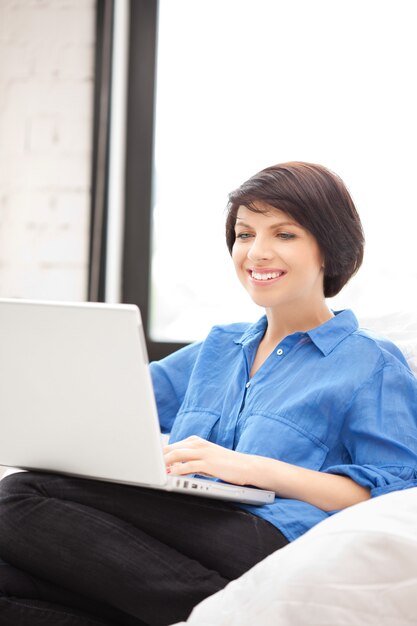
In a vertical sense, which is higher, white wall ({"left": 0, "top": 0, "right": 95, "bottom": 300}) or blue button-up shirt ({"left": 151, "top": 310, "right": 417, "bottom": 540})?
white wall ({"left": 0, "top": 0, "right": 95, "bottom": 300})

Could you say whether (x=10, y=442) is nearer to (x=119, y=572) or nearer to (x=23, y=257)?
(x=119, y=572)

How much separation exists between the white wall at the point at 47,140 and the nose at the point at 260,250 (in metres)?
0.99

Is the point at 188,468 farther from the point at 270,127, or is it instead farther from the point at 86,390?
the point at 270,127

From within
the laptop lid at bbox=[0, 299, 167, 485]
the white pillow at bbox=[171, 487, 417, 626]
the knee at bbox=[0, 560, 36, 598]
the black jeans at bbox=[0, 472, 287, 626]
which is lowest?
the knee at bbox=[0, 560, 36, 598]

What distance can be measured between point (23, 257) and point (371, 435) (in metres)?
1.40

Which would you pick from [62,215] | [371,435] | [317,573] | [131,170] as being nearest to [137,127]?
[131,170]

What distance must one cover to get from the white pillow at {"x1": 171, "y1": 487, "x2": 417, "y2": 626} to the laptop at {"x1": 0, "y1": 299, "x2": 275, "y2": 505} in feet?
0.64

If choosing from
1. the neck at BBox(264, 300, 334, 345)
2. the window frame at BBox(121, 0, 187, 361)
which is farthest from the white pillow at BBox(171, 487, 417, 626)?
the window frame at BBox(121, 0, 187, 361)

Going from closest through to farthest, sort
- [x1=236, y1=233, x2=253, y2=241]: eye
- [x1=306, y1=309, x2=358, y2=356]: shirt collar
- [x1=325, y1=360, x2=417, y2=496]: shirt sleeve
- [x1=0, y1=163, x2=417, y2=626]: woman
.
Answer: [x1=0, y1=163, x2=417, y2=626]: woman → [x1=325, y1=360, x2=417, y2=496]: shirt sleeve → [x1=306, y1=309, x2=358, y2=356]: shirt collar → [x1=236, y1=233, x2=253, y2=241]: eye

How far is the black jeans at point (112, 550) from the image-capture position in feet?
3.81

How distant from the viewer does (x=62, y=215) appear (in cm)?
241

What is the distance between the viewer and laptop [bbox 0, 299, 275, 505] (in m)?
1.09

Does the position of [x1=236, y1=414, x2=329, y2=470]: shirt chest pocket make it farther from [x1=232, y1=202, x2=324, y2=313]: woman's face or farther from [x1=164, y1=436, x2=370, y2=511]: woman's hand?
[x1=232, y1=202, x2=324, y2=313]: woman's face

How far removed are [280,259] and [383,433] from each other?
37cm
